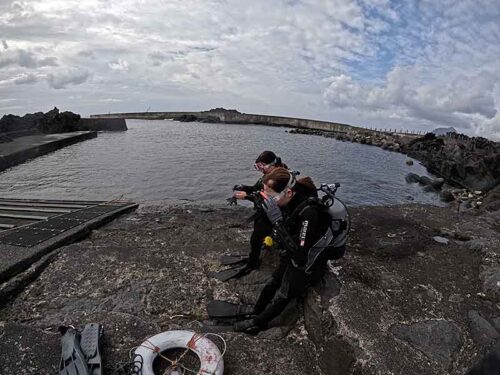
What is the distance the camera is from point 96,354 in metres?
3.52

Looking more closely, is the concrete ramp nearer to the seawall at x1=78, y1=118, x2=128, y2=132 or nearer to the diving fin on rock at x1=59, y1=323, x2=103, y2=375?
the diving fin on rock at x1=59, y1=323, x2=103, y2=375

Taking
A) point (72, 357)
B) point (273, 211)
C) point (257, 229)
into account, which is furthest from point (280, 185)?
point (72, 357)

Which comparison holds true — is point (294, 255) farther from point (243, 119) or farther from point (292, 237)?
point (243, 119)

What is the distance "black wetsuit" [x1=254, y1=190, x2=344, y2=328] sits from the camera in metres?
3.96

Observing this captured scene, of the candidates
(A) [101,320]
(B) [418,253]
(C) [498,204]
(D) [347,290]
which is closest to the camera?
(A) [101,320]

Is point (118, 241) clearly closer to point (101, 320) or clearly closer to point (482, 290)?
point (101, 320)

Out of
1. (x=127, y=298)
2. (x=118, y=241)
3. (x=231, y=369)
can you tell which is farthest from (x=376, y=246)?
(x=118, y=241)

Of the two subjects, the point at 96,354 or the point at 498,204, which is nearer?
the point at 96,354

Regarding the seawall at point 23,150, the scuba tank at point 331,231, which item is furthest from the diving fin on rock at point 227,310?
the seawall at point 23,150

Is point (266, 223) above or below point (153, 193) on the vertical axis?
above

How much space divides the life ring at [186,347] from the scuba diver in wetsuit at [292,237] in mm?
697

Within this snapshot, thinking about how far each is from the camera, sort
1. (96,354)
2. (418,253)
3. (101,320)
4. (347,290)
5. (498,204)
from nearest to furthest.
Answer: (96,354) < (101,320) < (347,290) < (418,253) < (498,204)

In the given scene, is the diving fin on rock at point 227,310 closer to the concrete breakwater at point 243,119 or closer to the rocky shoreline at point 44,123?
the rocky shoreline at point 44,123

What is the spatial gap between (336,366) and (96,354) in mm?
2627
